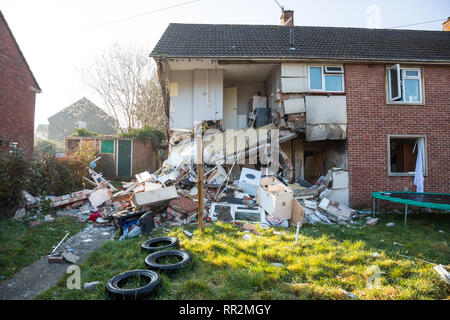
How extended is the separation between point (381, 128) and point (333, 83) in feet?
7.63

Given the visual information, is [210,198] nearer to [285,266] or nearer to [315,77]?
[285,266]

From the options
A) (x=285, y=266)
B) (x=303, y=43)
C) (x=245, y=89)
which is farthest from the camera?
(x=245, y=89)

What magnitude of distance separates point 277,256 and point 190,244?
1565 millimetres

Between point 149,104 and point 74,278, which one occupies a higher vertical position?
point 149,104

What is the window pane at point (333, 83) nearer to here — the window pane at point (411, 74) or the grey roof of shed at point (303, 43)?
the grey roof of shed at point (303, 43)

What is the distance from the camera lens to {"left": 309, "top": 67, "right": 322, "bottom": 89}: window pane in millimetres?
9422

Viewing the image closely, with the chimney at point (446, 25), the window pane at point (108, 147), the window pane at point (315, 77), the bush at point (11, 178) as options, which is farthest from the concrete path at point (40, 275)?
the chimney at point (446, 25)

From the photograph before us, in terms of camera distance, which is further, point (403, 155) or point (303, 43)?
point (403, 155)

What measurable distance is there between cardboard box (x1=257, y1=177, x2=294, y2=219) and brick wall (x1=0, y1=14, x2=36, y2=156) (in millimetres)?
10727

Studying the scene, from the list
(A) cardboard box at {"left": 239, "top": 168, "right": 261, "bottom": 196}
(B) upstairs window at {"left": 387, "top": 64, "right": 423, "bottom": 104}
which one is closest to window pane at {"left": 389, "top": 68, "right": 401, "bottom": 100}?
(B) upstairs window at {"left": 387, "top": 64, "right": 423, "bottom": 104}

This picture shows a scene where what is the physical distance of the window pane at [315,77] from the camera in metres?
9.42

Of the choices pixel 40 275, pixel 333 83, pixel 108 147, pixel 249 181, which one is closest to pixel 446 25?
pixel 333 83

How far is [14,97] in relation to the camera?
11.7m

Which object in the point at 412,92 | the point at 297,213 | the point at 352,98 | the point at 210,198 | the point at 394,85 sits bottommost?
the point at 297,213
